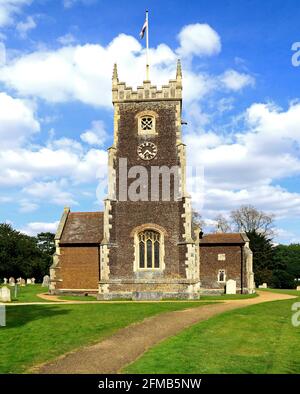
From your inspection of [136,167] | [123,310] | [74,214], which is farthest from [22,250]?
[123,310]

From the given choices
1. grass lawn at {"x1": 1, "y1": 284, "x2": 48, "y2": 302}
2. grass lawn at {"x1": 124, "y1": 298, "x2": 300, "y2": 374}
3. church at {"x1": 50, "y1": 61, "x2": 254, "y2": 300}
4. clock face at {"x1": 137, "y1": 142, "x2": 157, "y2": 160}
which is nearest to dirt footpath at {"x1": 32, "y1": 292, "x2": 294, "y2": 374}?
grass lawn at {"x1": 124, "y1": 298, "x2": 300, "y2": 374}

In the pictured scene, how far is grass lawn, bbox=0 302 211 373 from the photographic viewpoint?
11.1 metres

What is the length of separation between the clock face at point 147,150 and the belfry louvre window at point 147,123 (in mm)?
1301

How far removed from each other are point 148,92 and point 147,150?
4952 millimetres

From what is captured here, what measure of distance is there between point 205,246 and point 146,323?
920 inches

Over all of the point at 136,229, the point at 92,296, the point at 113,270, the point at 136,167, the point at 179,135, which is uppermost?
the point at 179,135

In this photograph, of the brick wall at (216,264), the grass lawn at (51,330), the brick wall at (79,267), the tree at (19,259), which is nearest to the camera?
the grass lawn at (51,330)

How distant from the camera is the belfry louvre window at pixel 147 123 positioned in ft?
108

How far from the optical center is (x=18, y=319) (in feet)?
59.8

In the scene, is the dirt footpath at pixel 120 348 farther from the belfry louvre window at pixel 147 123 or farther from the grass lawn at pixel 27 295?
the belfry louvre window at pixel 147 123

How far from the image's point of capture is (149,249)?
103 feet

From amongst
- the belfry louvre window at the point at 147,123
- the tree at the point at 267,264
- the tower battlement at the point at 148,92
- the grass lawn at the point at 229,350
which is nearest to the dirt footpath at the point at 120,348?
the grass lawn at the point at 229,350

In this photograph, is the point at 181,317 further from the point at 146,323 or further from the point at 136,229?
the point at 136,229

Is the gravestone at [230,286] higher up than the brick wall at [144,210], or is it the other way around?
the brick wall at [144,210]
